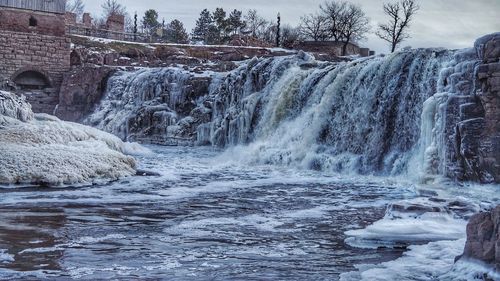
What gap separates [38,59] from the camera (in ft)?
99.2

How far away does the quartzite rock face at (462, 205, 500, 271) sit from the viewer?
4.22m

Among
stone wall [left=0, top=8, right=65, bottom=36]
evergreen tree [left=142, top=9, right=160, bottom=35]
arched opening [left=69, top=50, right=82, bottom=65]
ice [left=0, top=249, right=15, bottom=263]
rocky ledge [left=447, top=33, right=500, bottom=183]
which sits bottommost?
ice [left=0, top=249, right=15, bottom=263]

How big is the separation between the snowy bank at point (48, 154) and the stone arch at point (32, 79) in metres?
17.3

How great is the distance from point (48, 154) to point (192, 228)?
4.88 meters

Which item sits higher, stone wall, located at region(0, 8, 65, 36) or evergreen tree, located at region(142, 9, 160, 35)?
evergreen tree, located at region(142, 9, 160, 35)

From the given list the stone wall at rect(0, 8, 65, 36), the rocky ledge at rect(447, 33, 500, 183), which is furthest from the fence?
the rocky ledge at rect(447, 33, 500, 183)

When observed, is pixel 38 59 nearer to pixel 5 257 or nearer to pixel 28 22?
pixel 28 22

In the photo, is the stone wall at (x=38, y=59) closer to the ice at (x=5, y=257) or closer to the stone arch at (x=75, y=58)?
the stone arch at (x=75, y=58)

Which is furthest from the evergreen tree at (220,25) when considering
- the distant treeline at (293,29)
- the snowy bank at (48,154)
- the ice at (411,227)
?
the ice at (411,227)

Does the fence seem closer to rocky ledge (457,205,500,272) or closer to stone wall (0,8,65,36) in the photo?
stone wall (0,8,65,36)

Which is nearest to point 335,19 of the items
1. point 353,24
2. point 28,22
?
point 353,24

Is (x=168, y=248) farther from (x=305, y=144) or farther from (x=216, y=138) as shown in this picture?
(x=216, y=138)

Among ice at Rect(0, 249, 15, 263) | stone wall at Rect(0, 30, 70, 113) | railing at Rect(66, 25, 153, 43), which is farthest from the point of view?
railing at Rect(66, 25, 153, 43)

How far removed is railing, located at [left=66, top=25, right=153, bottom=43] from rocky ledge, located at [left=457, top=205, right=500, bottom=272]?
36645 mm
